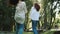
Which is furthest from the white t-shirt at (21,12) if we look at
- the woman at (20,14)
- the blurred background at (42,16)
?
Answer: the blurred background at (42,16)

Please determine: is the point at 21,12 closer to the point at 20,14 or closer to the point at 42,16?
the point at 20,14

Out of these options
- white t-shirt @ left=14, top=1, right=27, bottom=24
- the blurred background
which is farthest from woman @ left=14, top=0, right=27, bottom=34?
the blurred background

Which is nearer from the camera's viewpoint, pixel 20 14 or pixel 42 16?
pixel 20 14

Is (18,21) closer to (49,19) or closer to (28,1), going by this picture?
(28,1)

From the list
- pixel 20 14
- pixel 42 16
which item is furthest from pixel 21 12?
pixel 42 16

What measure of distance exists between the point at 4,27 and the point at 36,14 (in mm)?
3028

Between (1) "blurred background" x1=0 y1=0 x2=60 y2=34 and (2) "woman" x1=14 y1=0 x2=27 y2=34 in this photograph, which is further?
(1) "blurred background" x1=0 y1=0 x2=60 y2=34

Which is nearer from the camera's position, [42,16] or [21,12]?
[21,12]

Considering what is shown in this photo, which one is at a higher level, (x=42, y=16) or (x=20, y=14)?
(x=20, y=14)

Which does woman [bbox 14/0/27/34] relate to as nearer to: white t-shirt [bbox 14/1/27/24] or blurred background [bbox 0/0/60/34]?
white t-shirt [bbox 14/1/27/24]

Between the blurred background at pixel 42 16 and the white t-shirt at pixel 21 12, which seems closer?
the white t-shirt at pixel 21 12

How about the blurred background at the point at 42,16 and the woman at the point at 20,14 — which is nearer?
the woman at the point at 20,14

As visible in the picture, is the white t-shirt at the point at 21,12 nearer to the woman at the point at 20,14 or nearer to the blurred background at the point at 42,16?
the woman at the point at 20,14

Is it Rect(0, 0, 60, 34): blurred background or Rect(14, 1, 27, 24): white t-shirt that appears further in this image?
Rect(0, 0, 60, 34): blurred background
